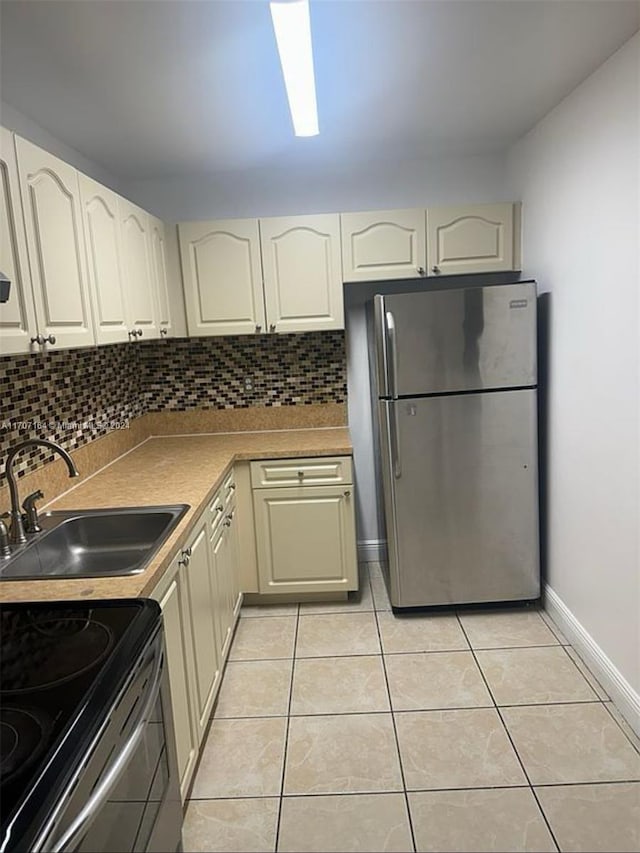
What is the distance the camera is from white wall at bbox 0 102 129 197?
2.14 meters

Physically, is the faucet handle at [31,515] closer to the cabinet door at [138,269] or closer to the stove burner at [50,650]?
the stove burner at [50,650]

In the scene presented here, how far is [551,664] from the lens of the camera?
2471 millimetres

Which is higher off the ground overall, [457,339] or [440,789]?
[457,339]

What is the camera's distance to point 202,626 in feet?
6.81

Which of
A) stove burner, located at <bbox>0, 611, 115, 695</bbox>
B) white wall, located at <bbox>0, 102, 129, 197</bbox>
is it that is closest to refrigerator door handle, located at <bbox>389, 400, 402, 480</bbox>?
stove burner, located at <bbox>0, 611, 115, 695</bbox>

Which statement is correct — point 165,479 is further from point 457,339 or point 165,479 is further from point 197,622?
point 457,339

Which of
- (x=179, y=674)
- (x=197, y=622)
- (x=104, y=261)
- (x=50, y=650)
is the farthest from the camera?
(x=104, y=261)

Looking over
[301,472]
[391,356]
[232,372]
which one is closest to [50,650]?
[301,472]

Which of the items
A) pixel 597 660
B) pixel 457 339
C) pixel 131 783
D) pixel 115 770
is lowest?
pixel 597 660

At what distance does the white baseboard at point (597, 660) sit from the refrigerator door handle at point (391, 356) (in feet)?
4.29

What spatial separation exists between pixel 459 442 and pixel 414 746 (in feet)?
4.38

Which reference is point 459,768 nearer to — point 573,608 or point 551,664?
point 551,664

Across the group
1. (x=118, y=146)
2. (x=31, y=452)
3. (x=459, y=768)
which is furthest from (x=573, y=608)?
(x=118, y=146)

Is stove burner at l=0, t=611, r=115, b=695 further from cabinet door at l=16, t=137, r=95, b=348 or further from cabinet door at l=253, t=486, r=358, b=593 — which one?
cabinet door at l=253, t=486, r=358, b=593
